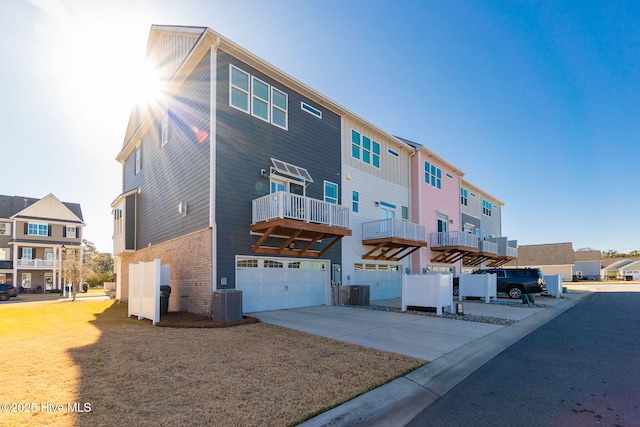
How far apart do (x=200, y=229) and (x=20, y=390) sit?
810 centimetres

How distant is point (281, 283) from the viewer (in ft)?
45.3

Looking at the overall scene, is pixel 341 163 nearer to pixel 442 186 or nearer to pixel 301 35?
pixel 301 35

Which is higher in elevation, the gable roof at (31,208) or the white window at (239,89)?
the white window at (239,89)

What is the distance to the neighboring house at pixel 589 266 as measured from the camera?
6494 centimetres

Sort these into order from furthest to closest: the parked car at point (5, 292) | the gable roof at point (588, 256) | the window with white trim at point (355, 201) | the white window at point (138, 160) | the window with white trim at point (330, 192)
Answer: the gable roof at point (588, 256)
the parked car at point (5, 292)
the white window at point (138, 160)
the window with white trim at point (355, 201)
the window with white trim at point (330, 192)

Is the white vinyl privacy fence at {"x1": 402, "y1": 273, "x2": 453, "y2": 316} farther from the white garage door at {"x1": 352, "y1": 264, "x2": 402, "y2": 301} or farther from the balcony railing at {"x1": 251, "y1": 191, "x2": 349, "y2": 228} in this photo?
the white garage door at {"x1": 352, "y1": 264, "x2": 402, "y2": 301}

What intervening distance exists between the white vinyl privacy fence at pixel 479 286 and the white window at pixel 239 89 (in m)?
13.6

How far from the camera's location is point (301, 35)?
12680 millimetres

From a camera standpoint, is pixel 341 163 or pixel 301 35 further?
pixel 341 163

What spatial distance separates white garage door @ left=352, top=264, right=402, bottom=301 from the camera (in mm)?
18202

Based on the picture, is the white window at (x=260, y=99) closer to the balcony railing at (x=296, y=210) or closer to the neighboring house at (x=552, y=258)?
the balcony railing at (x=296, y=210)

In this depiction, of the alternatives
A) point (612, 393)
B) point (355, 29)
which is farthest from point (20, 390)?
point (355, 29)

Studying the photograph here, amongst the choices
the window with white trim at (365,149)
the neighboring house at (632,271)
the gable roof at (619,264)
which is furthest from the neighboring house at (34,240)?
the gable roof at (619,264)

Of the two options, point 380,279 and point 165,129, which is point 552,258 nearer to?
point 380,279
